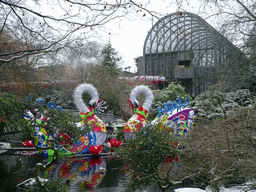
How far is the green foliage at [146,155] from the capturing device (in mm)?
5262

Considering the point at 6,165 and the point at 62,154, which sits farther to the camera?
the point at 62,154

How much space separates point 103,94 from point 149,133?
1615cm

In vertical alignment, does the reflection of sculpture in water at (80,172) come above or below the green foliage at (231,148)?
below

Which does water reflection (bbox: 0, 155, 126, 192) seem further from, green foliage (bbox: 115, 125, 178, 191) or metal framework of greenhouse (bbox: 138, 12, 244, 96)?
metal framework of greenhouse (bbox: 138, 12, 244, 96)

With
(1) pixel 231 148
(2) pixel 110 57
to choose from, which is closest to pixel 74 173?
(1) pixel 231 148

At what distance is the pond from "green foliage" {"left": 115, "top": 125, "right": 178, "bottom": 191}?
722 mm

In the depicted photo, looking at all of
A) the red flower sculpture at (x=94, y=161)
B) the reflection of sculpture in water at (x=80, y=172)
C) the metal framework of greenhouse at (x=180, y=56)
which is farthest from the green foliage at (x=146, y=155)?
the metal framework of greenhouse at (x=180, y=56)

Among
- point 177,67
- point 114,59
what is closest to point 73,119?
point 177,67

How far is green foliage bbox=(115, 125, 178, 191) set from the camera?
17.3 feet

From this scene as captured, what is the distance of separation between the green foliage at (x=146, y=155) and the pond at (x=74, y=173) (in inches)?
28.4

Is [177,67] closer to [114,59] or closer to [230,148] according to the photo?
[114,59]

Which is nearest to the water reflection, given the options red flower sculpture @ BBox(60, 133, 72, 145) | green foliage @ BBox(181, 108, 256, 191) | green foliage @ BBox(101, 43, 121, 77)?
red flower sculpture @ BBox(60, 133, 72, 145)

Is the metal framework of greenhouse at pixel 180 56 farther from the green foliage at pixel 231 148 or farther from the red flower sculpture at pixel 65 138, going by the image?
the green foliage at pixel 231 148

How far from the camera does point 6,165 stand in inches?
393
